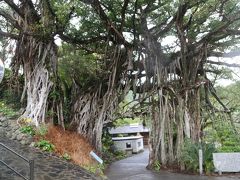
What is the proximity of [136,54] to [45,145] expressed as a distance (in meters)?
4.72

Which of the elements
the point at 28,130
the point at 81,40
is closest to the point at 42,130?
the point at 28,130

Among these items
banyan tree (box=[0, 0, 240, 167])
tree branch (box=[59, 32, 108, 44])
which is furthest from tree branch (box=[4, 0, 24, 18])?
tree branch (box=[59, 32, 108, 44])

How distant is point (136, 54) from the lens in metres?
12.8

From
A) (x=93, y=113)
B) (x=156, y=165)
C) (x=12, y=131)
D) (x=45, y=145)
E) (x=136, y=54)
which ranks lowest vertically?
(x=156, y=165)

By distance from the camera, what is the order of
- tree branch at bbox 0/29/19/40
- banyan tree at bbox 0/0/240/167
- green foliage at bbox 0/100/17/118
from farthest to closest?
tree branch at bbox 0/29/19/40 → green foliage at bbox 0/100/17/118 → banyan tree at bbox 0/0/240/167

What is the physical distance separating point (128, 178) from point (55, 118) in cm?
382

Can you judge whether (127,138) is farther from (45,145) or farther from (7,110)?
(45,145)

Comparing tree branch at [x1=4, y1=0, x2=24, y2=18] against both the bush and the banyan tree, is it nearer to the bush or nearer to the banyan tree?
the banyan tree

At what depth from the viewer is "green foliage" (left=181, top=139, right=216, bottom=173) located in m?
10.5

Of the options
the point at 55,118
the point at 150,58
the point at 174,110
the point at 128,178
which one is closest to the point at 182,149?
the point at 174,110

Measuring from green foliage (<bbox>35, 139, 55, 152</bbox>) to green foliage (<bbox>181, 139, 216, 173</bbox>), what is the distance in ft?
12.6

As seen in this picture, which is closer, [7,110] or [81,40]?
[7,110]

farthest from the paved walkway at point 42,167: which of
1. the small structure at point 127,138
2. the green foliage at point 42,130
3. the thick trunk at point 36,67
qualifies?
the small structure at point 127,138

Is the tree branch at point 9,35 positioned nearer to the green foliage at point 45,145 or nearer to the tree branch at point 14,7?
the tree branch at point 14,7
